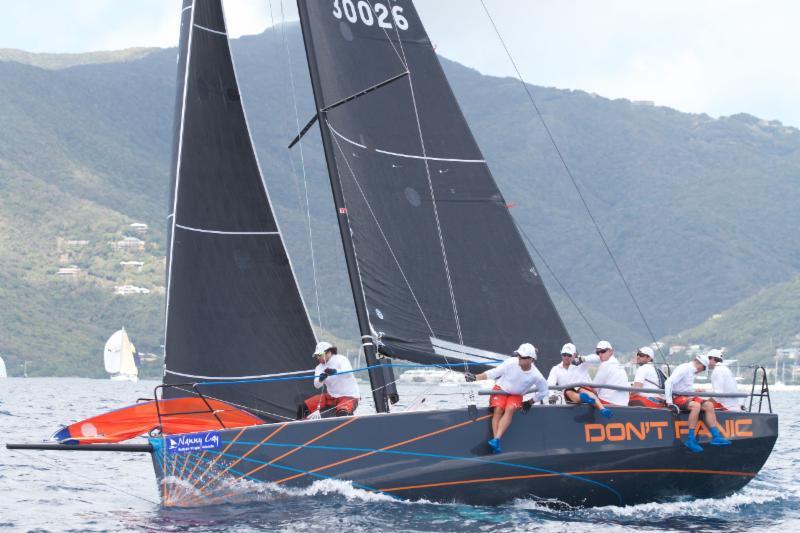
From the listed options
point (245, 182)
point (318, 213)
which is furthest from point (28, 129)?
point (245, 182)

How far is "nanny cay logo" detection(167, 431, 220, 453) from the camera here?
1166cm

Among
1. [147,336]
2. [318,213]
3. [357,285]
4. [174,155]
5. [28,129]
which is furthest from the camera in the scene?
[318,213]

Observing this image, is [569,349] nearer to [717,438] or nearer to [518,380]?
[518,380]

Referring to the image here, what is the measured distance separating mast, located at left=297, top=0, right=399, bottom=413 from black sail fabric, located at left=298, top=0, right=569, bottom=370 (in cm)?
2

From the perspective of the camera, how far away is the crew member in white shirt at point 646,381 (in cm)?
1285

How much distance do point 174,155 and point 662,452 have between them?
19.6 ft

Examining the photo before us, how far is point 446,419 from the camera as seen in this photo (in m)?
11.3

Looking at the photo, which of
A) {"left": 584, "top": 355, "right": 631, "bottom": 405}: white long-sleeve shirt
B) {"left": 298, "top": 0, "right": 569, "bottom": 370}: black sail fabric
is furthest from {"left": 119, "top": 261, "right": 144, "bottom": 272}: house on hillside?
{"left": 584, "top": 355, "right": 631, "bottom": 405}: white long-sleeve shirt

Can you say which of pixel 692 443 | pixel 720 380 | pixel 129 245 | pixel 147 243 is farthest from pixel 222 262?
pixel 147 243

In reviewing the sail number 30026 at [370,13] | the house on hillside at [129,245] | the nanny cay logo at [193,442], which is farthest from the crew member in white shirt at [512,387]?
the house on hillside at [129,245]

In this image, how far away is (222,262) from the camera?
13.4 metres

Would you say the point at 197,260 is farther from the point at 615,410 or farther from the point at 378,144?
the point at 615,410

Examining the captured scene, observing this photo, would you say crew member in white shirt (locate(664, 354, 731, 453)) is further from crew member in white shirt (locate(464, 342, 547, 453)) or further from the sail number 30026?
the sail number 30026

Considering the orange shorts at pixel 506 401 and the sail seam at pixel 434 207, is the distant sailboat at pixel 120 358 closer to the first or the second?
the sail seam at pixel 434 207
